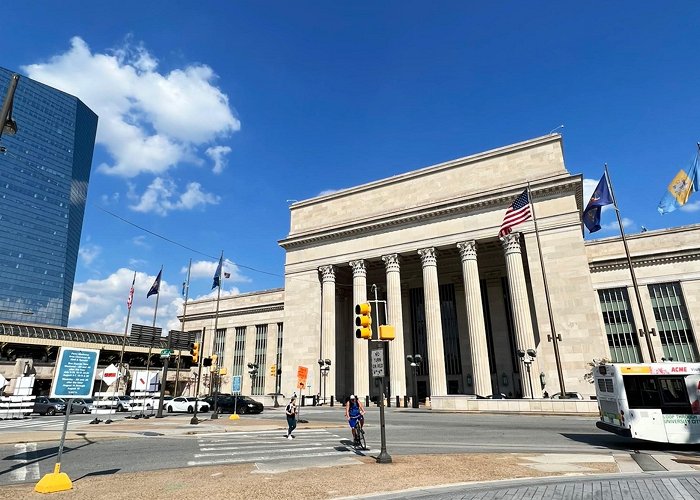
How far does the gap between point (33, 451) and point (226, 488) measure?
9452mm

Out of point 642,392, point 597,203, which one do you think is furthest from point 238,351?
point 642,392

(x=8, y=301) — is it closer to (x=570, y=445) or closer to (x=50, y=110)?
(x=50, y=110)

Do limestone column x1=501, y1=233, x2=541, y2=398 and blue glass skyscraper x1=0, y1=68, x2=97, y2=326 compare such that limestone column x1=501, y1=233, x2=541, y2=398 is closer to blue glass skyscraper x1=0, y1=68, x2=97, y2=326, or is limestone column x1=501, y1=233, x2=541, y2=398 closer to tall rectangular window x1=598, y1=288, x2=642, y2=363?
tall rectangular window x1=598, y1=288, x2=642, y2=363

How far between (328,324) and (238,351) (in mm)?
22538

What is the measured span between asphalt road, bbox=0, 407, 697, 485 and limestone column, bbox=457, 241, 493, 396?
14856 mm

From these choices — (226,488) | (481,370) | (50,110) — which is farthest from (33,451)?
(50,110)

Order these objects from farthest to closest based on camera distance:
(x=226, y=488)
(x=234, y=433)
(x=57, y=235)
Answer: (x=57, y=235) → (x=234, y=433) → (x=226, y=488)

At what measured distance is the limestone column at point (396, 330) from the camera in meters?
39.9

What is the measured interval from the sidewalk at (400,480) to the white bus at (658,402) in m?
2.42

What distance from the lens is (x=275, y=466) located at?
10789mm

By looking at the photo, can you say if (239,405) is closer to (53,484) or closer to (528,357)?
(528,357)

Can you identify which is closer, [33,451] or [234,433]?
[33,451]

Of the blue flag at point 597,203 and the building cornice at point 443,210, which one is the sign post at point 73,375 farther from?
the building cornice at point 443,210

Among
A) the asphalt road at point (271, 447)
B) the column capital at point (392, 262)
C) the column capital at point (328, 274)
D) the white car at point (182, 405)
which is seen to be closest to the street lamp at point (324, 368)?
the column capital at point (328, 274)
